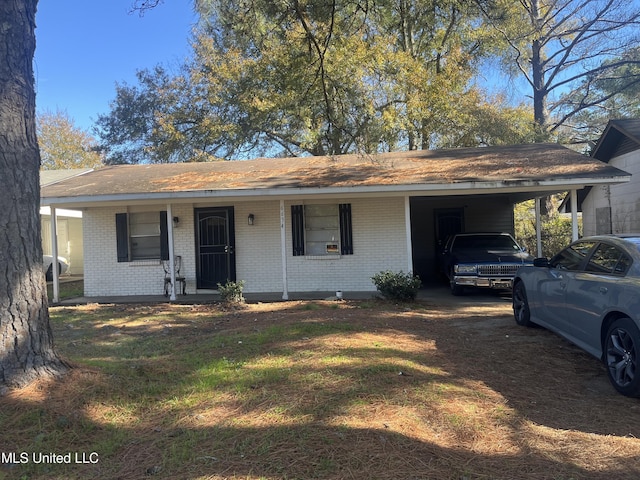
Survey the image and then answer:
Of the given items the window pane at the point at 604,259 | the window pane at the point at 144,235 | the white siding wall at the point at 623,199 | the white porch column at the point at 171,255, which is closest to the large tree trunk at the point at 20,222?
the window pane at the point at 604,259

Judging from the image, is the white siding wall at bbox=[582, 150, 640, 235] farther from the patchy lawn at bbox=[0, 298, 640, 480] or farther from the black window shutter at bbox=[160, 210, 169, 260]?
the black window shutter at bbox=[160, 210, 169, 260]

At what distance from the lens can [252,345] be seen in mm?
5863

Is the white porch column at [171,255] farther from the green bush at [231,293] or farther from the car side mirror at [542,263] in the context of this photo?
the car side mirror at [542,263]

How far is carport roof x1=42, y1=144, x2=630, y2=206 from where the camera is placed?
992 cm

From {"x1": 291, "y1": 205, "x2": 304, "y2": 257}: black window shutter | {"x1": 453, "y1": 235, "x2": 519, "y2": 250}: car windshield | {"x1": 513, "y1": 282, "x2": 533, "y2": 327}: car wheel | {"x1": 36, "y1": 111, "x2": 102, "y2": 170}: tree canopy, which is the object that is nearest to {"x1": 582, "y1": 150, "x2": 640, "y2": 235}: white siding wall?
{"x1": 453, "y1": 235, "x2": 519, "y2": 250}: car windshield

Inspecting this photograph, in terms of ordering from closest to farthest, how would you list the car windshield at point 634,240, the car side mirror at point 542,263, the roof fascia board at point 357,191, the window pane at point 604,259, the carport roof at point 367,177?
the car windshield at point 634,240 → the window pane at point 604,259 → the car side mirror at point 542,263 → the roof fascia board at point 357,191 → the carport roof at point 367,177

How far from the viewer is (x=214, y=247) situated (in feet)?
40.2

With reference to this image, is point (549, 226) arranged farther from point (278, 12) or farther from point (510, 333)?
point (278, 12)

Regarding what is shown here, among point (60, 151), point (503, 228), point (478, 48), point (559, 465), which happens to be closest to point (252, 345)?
point (559, 465)

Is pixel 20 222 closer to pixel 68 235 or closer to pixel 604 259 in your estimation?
pixel 604 259

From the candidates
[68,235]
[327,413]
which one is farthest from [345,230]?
[68,235]

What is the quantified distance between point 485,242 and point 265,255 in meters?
5.86

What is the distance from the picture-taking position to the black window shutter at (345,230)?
11.9m

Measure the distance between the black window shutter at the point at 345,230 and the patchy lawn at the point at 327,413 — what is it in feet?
18.6
